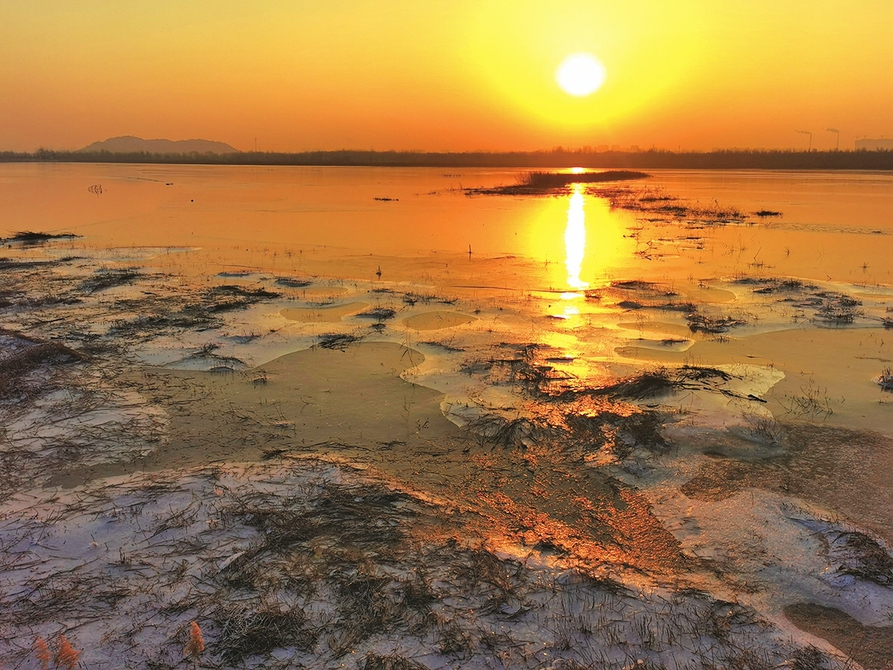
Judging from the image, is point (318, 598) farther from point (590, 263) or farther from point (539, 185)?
point (539, 185)

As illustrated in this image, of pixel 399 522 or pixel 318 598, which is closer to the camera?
pixel 318 598

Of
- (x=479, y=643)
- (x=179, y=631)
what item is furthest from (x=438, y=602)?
(x=179, y=631)

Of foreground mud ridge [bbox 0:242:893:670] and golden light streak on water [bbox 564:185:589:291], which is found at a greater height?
golden light streak on water [bbox 564:185:589:291]

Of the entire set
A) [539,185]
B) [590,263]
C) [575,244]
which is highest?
[539,185]


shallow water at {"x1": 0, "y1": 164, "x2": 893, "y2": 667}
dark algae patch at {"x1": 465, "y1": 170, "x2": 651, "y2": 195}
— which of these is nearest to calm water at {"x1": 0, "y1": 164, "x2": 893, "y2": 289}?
A: shallow water at {"x1": 0, "y1": 164, "x2": 893, "y2": 667}

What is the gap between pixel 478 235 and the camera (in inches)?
941

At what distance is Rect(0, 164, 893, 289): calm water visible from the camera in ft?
55.3

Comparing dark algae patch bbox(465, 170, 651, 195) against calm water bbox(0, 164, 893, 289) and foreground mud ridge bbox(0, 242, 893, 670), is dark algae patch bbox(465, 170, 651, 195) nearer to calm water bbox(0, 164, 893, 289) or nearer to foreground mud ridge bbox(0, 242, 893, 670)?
calm water bbox(0, 164, 893, 289)

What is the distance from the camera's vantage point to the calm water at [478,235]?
55.3ft

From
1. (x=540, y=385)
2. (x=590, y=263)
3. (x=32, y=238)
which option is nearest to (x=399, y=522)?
(x=540, y=385)

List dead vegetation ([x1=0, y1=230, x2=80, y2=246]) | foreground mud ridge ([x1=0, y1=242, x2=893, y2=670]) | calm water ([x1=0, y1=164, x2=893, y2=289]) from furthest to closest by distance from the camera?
dead vegetation ([x1=0, y1=230, x2=80, y2=246])
calm water ([x1=0, y1=164, x2=893, y2=289])
foreground mud ridge ([x1=0, y1=242, x2=893, y2=670])

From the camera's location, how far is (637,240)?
22.0 meters

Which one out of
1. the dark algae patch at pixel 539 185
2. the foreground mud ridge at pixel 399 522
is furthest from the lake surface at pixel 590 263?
the dark algae patch at pixel 539 185

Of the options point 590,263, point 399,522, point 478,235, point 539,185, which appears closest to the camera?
point 399,522
